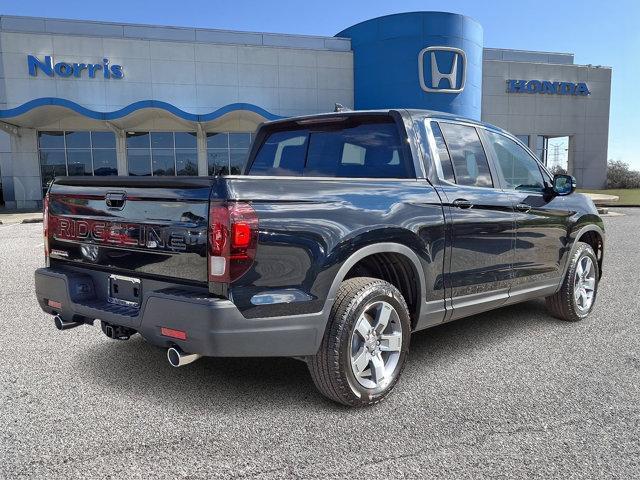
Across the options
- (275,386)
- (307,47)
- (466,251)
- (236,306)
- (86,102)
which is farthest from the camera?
(307,47)

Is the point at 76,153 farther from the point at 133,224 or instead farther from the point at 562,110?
the point at 562,110

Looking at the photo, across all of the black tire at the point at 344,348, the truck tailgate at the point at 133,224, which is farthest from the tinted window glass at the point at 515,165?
the truck tailgate at the point at 133,224

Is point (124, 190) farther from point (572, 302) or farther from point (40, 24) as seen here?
point (40, 24)

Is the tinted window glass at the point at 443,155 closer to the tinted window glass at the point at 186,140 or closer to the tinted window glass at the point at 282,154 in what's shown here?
the tinted window glass at the point at 282,154

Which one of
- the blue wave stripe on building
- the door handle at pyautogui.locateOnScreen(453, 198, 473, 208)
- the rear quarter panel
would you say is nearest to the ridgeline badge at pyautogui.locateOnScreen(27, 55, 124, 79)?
the blue wave stripe on building

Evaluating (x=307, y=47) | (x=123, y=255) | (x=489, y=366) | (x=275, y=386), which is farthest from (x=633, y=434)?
(x=307, y=47)

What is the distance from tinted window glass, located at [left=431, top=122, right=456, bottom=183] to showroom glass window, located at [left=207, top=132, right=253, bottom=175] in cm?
2440

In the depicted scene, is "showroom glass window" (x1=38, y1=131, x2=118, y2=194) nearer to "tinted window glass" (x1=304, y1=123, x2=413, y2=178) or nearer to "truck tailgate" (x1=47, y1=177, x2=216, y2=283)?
"truck tailgate" (x1=47, y1=177, x2=216, y2=283)

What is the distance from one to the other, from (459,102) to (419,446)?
2622 cm

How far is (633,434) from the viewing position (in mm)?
2816

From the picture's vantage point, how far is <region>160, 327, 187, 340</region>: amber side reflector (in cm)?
274

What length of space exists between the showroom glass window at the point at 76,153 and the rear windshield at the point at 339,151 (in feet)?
78.2

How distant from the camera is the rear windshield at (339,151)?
377 cm

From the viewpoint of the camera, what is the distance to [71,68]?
24172mm
